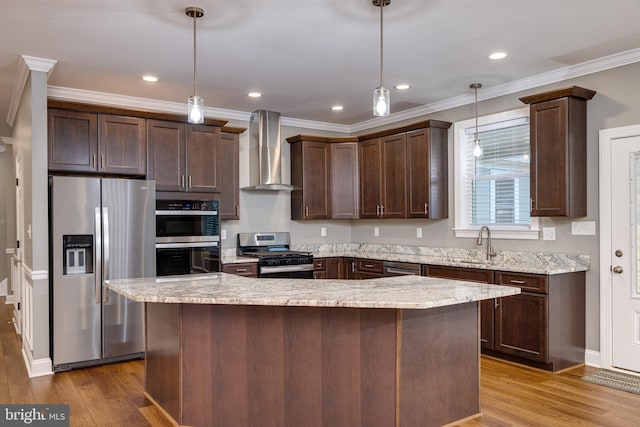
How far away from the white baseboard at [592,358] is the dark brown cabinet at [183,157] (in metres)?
3.85

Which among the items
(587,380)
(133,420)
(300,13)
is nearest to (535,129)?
(587,380)

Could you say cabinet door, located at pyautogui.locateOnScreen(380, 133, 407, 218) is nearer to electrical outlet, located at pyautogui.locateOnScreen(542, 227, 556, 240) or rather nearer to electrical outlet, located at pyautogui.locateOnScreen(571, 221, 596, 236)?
electrical outlet, located at pyautogui.locateOnScreen(542, 227, 556, 240)

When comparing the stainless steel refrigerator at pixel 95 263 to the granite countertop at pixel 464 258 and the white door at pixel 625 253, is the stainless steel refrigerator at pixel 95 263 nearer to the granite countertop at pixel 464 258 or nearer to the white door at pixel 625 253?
the granite countertop at pixel 464 258

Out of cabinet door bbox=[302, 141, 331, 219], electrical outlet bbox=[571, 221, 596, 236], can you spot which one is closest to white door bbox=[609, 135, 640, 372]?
electrical outlet bbox=[571, 221, 596, 236]

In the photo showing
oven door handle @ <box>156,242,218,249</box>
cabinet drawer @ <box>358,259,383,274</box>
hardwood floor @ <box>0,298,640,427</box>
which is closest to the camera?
hardwood floor @ <box>0,298,640,427</box>

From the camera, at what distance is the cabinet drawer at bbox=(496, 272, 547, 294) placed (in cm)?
396

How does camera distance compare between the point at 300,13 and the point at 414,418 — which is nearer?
the point at 414,418

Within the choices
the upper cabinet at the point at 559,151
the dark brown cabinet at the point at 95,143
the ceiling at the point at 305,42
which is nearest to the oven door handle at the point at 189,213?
the dark brown cabinet at the point at 95,143

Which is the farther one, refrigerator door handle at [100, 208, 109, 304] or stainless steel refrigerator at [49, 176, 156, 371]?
refrigerator door handle at [100, 208, 109, 304]

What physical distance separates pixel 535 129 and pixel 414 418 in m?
2.82

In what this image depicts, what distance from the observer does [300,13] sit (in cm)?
315

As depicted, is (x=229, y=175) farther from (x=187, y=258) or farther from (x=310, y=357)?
(x=310, y=357)

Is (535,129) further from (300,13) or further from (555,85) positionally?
(300,13)

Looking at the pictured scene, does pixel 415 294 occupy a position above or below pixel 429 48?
below
